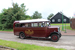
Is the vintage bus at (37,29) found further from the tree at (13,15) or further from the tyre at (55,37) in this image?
the tree at (13,15)

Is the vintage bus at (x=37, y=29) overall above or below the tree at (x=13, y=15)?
below

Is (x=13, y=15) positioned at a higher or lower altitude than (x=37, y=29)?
higher

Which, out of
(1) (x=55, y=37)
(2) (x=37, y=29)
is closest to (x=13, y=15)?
(2) (x=37, y=29)

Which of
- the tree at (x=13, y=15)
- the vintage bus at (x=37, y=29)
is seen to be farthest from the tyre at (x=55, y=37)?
the tree at (x=13, y=15)

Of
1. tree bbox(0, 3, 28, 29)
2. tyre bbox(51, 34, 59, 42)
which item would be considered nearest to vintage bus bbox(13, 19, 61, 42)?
tyre bbox(51, 34, 59, 42)

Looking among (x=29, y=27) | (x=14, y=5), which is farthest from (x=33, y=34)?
(x=14, y=5)

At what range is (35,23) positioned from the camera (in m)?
9.71

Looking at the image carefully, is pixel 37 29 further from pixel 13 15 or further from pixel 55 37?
pixel 13 15

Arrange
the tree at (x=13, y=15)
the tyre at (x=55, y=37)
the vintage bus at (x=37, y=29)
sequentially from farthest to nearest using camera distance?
the tree at (x=13, y=15) < the vintage bus at (x=37, y=29) < the tyre at (x=55, y=37)

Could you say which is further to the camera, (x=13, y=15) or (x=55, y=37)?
(x=13, y=15)

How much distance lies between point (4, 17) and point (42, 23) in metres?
16.1

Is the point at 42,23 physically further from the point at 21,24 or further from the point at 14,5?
the point at 14,5

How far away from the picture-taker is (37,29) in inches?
378

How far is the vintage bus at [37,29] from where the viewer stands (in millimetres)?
8844
